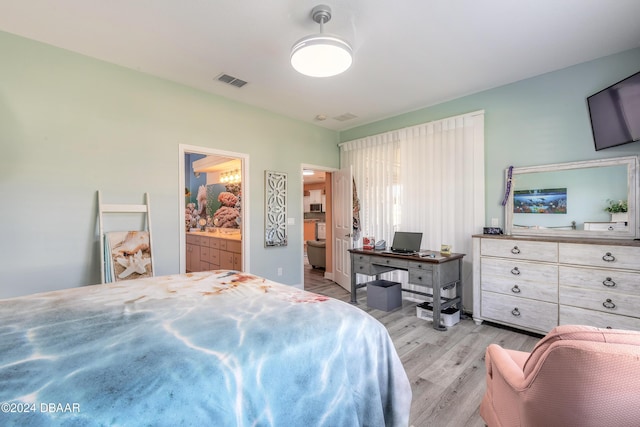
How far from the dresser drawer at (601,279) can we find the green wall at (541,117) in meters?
0.94

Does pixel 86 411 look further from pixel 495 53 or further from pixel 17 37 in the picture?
pixel 495 53

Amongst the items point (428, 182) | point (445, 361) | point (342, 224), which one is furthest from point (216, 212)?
point (445, 361)

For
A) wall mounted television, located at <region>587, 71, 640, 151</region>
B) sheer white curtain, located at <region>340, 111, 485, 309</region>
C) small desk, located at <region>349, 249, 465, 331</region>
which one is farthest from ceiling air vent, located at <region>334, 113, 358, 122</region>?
wall mounted television, located at <region>587, 71, 640, 151</region>

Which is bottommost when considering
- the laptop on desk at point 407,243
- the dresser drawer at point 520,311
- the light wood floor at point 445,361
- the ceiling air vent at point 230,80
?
the light wood floor at point 445,361

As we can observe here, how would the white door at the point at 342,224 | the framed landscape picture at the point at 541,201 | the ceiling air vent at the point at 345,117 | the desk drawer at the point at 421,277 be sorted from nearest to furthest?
the framed landscape picture at the point at 541,201 → the desk drawer at the point at 421,277 → the ceiling air vent at the point at 345,117 → the white door at the point at 342,224

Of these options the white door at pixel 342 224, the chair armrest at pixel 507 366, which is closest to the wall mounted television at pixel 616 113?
the chair armrest at pixel 507 366

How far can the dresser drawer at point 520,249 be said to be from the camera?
277cm

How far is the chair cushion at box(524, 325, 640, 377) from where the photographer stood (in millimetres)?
865

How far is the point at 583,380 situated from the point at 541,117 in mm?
3221

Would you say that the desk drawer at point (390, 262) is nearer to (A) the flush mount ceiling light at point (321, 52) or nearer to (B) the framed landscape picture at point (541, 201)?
(B) the framed landscape picture at point (541, 201)

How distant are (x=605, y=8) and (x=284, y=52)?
8.27ft

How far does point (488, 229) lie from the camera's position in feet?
10.9

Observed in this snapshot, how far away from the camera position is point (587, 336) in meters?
0.90

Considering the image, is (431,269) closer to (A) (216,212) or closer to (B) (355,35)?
(B) (355,35)
